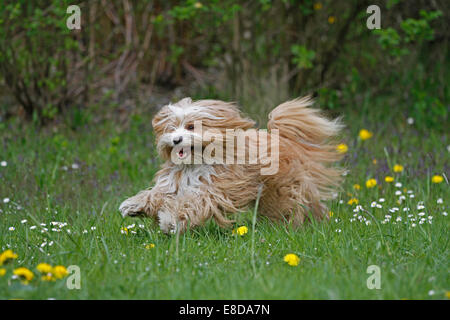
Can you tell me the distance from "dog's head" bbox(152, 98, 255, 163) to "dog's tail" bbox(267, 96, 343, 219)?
1.65 feet

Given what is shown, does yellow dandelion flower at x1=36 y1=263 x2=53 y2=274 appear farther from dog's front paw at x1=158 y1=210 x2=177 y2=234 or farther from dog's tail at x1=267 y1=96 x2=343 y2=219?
dog's tail at x1=267 y1=96 x2=343 y2=219

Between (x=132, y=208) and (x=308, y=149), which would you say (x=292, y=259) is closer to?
(x=132, y=208)

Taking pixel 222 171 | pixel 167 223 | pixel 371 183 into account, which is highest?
pixel 222 171

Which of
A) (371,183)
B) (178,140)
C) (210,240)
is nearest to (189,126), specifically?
(178,140)

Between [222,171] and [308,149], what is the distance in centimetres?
Answer: 84

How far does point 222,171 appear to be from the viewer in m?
3.86

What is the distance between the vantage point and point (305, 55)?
6.53 meters

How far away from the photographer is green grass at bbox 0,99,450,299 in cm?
276

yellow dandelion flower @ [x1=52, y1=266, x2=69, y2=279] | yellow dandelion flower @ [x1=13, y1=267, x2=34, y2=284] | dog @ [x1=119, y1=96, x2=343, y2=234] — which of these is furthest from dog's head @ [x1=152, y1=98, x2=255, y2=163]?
yellow dandelion flower @ [x1=13, y1=267, x2=34, y2=284]

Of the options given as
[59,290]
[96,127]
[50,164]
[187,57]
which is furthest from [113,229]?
[187,57]
